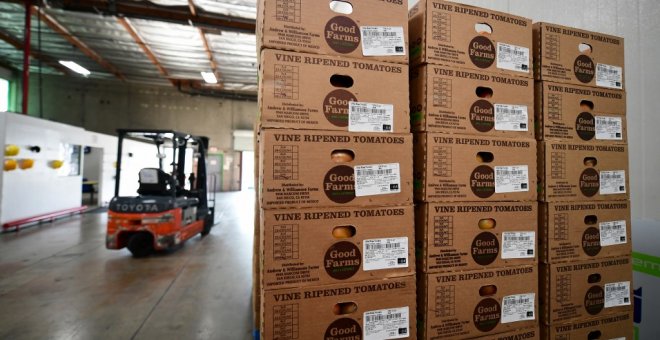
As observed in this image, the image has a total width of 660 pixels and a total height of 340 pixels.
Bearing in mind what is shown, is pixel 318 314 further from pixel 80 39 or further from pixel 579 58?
pixel 80 39

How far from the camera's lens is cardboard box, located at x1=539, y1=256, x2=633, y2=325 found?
5.20 ft

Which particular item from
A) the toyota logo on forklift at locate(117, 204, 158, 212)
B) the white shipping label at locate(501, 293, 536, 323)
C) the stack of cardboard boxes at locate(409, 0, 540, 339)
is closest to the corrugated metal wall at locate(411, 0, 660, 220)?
the stack of cardboard boxes at locate(409, 0, 540, 339)

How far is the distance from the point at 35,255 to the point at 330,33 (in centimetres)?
632

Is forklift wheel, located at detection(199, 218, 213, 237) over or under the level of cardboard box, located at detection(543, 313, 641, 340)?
under

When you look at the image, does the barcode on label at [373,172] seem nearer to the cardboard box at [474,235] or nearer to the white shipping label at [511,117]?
the cardboard box at [474,235]

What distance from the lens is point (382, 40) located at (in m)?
1.41

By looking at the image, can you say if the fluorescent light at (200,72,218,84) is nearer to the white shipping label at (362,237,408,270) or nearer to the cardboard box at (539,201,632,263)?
the white shipping label at (362,237,408,270)

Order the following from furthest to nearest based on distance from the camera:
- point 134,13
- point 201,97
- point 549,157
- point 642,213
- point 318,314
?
1. point 201,97
2. point 134,13
3. point 642,213
4. point 549,157
5. point 318,314

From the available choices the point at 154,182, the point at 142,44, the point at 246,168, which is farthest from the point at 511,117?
the point at 246,168

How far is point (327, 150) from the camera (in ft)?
4.26

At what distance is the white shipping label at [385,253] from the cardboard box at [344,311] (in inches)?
2.7

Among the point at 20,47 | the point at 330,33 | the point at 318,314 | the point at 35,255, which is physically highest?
the point at 20,47

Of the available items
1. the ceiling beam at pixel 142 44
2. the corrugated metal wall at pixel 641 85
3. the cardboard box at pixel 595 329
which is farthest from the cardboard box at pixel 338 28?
the ceiling beam at pixel 142 44

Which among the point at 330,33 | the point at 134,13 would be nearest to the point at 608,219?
the point at 330,33
